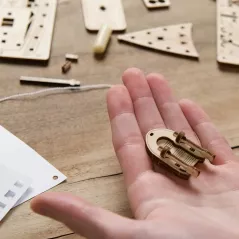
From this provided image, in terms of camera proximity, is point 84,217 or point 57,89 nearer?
point 84,217

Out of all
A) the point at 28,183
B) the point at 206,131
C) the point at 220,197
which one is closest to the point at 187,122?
the point at 206,131

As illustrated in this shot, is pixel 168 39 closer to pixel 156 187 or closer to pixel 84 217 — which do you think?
pixel 156 187

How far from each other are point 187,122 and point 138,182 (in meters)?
0.15

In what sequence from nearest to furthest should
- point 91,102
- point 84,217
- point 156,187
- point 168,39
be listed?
point 84,217 < point 156,187 < point 91,102 < point 168,39

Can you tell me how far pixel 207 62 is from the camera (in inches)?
33.7

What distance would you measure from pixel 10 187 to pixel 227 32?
1.63 ft

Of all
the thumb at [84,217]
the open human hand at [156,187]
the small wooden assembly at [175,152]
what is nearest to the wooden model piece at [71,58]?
the open human hand at [156,187]

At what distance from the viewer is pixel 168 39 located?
88 cm

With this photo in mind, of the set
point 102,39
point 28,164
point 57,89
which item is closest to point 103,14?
point 102,39

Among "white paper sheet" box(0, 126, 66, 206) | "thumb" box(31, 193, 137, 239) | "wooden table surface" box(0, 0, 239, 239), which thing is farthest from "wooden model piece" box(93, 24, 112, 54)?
"thumb" box(31, 193, 137, 239)

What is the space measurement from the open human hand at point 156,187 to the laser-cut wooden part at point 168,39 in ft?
0.45

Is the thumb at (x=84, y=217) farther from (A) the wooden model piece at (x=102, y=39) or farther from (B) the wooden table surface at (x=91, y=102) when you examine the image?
(A) the wooden model piece at (x=102, y=39)

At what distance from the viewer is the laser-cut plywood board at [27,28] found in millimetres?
815

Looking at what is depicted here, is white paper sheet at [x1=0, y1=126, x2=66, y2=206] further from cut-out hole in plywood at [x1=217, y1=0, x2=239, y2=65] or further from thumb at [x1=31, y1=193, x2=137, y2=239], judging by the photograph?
cut-out hole in plywood at [x1=217, y1=0, x2=239, y2=65]
